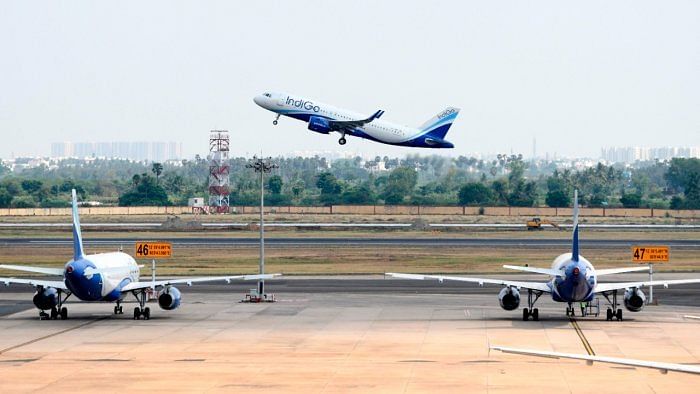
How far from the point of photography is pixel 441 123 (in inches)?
5290

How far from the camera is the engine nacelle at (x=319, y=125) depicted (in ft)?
409

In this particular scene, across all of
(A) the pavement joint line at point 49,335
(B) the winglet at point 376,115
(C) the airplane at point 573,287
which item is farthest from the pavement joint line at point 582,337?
(B) the winglet at point 376,115

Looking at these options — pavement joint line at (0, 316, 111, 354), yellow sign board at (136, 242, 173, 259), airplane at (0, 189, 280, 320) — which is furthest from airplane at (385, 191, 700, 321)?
yellow sign board at (136, 242, 173, 259)

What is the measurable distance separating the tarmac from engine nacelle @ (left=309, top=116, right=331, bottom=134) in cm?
4033

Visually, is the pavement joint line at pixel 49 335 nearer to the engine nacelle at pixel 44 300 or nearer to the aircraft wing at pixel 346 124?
the engine nacelle at pixel 44 300

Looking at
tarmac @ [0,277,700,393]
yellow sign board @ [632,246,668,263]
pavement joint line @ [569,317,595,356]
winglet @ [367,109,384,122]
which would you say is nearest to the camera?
tarmac @ [0,277,700,393]

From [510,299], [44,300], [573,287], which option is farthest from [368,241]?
[573,287]

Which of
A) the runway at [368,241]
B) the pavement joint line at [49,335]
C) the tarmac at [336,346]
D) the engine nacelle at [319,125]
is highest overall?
the engine nacelle at [319,125]

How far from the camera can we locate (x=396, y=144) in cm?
13162

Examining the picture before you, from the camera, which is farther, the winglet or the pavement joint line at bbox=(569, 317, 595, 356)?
the winglet

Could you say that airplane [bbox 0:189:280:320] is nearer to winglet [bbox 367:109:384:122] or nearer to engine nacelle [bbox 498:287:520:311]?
engine nacelle [bbox 498:287:520:311]

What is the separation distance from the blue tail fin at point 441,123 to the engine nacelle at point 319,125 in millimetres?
12568

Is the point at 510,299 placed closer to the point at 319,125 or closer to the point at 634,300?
the point at 634,300

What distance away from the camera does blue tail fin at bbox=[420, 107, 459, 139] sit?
13375cm
